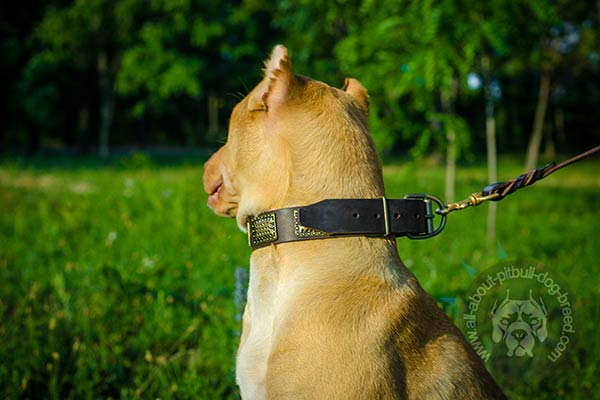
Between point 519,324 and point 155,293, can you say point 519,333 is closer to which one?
point 519,324

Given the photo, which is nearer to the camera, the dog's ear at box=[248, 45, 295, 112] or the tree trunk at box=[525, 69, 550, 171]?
the dog's ear at box=[248, 45, 295, 112]

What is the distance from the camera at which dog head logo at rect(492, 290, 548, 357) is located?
119 inches

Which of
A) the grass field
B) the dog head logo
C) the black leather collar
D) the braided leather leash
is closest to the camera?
the black leather collar

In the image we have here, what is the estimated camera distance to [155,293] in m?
4.32

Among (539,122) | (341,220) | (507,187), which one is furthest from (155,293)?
(539,122)

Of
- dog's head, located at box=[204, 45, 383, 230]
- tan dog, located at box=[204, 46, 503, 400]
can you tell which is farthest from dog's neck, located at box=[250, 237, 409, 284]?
dog's head, located at box=[204, 45, 383, 230]

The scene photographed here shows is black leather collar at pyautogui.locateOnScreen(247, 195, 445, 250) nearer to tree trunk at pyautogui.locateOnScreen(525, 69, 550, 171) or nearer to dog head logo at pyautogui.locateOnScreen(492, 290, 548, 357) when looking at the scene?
dog head logo at pyautogui.locateOnScreen(492, 290, 548, 357)

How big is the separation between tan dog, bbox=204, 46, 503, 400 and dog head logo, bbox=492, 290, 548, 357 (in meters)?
1.13

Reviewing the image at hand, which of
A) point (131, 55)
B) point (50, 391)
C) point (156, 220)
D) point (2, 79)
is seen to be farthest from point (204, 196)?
point (2, 79)

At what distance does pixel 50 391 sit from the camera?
3.04 metres

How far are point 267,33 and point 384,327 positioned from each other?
2289 centimetres

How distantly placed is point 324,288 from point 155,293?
2804 mm

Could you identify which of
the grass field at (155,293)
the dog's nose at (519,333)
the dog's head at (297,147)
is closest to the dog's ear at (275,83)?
the dog's head at (297,147)

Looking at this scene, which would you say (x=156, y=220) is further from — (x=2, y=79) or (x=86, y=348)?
(x=2, y=79)
